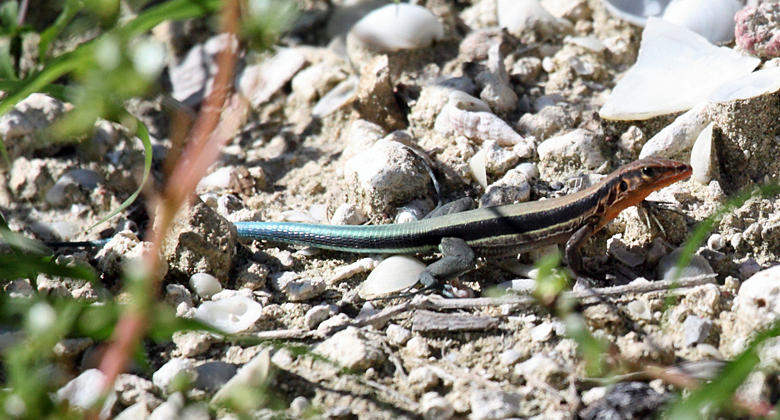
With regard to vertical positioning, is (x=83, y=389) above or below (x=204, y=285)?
above

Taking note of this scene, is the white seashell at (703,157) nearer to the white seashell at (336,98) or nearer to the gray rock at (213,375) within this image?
the white seashell at (336,98)

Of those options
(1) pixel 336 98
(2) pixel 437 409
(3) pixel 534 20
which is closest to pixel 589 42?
(3) pixel 534 20

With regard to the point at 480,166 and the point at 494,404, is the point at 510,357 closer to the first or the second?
the point at 494,404

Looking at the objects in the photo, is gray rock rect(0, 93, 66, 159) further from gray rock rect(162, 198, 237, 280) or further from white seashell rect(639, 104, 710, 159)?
white seashell rect(639, 104, 710, 159)

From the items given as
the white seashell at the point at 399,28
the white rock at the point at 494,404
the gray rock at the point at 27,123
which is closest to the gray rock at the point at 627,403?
the white rock at the point at 494,404

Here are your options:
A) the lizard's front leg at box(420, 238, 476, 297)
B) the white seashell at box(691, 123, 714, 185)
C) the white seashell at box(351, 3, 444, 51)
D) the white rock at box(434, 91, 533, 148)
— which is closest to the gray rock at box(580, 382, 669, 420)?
the lizard's front leg at box(420, 238, 476, 297)

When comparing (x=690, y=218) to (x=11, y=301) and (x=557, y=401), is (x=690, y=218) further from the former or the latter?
(x=11, y=301)
